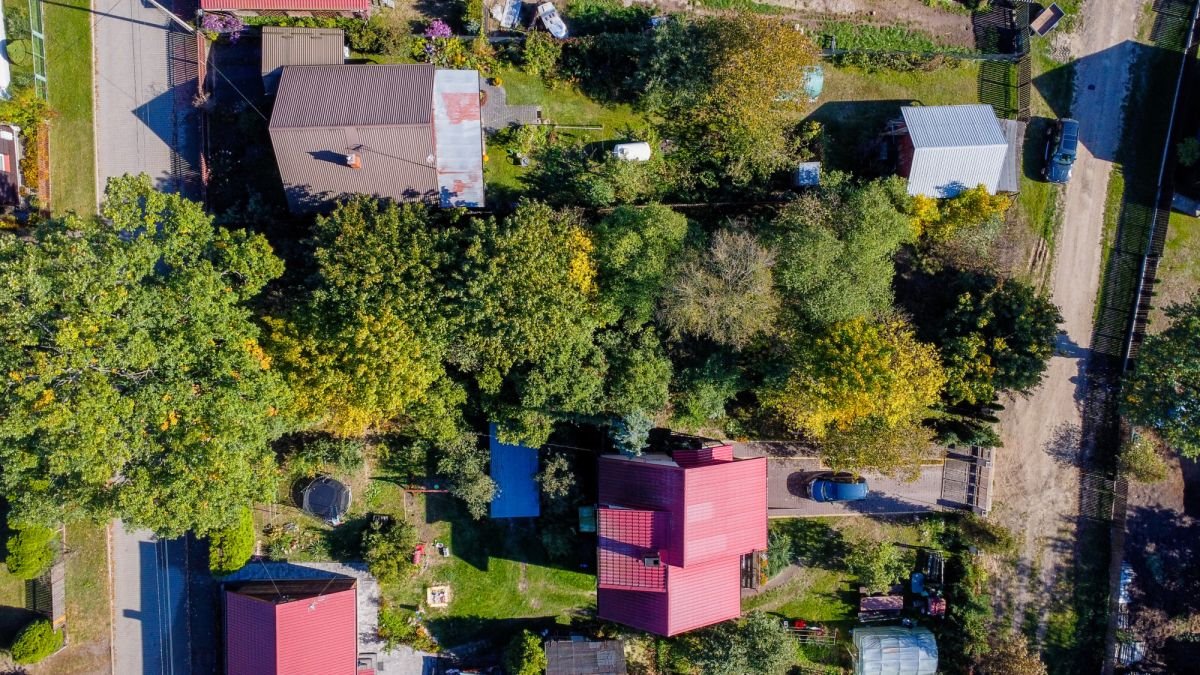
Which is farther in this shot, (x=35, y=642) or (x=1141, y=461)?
(x=1141, y=461)

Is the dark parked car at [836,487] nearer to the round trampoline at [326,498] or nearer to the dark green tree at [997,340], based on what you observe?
the dark green tree at [997,340]

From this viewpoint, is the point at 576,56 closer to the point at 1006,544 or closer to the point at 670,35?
the point at 670,35

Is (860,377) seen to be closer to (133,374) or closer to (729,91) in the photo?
(729,91)

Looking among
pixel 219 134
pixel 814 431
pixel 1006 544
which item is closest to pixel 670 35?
pixel 814 431

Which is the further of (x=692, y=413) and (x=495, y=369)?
(x=692, y=413)

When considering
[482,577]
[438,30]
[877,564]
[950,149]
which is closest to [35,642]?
[482,577]

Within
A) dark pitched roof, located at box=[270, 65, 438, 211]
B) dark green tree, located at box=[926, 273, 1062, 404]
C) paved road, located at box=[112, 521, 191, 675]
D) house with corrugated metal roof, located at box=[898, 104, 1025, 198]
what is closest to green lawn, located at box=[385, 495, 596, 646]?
paved road, located at box=[112, 521, 191, 675]
